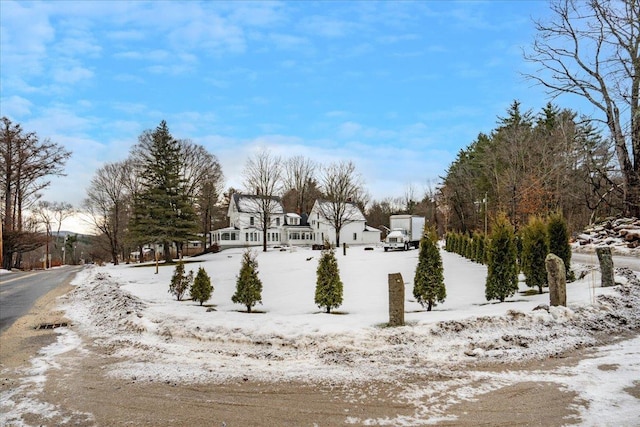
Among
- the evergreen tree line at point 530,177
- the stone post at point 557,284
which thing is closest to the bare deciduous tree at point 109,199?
the evergreen tree line at point 530,177

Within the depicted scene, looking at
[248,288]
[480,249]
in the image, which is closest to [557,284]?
[248,288]

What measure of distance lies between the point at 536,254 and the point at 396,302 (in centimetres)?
547

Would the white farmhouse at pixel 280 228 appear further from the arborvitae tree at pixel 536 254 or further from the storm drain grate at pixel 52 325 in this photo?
the arborvitae tree at pixel 536 254

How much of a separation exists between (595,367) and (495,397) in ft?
6.51

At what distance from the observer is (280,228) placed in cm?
5462

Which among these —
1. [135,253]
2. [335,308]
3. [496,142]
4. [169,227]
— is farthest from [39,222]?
[496,142]

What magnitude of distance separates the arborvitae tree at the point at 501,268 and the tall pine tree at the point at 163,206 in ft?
90.7

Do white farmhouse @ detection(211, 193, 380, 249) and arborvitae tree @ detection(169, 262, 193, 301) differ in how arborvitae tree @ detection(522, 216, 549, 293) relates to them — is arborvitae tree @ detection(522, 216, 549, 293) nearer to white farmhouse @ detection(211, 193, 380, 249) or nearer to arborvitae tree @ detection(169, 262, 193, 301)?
arborvitae tree @ detection(169, 262, 193, 301)

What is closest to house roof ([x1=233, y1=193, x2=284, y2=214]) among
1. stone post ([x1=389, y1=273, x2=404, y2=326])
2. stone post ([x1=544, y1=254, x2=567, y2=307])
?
stone post ([x1=389, y1=273, x2=404, y2=326])

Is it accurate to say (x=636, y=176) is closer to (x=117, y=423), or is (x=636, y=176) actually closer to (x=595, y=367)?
(x=595, y=367)

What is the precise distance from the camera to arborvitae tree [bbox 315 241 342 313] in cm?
927

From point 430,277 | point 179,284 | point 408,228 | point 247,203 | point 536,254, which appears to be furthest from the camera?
point 247,203

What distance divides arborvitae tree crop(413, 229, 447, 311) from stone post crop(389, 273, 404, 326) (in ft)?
5.55

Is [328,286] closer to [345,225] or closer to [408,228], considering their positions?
[408,228]
